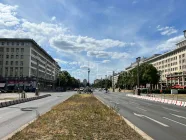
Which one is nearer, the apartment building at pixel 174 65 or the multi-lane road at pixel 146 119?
the multi-lane road at pixel 146 119

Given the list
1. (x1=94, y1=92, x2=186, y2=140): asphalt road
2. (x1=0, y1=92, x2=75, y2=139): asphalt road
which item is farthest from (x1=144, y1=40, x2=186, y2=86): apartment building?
(x1=0, y1=92, x2=75, y2=139): asphalt road

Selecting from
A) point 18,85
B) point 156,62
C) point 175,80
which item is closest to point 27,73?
point 18,85

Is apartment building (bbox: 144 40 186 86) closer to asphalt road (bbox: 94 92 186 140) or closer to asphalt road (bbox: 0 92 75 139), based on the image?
asphalt road (bbox: 94 92 186 140)

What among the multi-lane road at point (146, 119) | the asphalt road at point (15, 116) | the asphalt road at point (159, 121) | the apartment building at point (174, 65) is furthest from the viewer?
the apartment building at point (174, 65)

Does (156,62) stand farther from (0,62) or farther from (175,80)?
(0,62)

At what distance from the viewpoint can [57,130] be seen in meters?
10.4

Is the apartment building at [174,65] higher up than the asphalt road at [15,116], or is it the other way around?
the apartment building at [174,65]

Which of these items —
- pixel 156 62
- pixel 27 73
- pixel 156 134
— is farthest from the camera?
pixel 156 62

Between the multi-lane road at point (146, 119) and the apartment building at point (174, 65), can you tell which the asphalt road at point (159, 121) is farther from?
the apartment building at point (174, 65)

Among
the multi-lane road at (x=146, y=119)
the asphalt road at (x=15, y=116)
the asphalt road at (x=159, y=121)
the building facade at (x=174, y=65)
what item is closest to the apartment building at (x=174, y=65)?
the building facade at (x=174, y=65)

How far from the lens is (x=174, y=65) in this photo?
469 ft

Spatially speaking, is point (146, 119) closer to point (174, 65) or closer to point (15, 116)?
point (15, 116)

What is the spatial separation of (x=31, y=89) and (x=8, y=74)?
15942mm

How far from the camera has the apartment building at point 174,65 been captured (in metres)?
129
